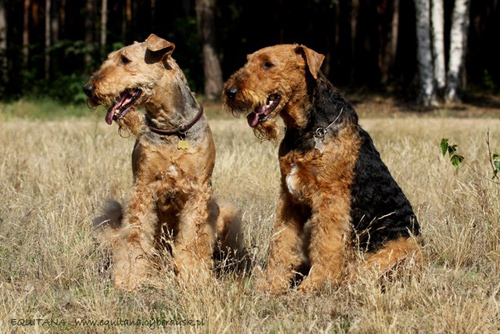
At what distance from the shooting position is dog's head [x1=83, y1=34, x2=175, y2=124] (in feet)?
16.2

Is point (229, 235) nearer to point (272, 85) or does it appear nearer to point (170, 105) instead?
point (170, 105)

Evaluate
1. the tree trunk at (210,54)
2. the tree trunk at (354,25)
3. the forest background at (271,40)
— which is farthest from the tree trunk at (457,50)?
the tree trunk at (354,25)

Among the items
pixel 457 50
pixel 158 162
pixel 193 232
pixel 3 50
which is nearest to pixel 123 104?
pixel 158 162

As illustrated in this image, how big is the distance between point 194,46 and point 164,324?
72.6ft

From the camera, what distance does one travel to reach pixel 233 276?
4906 mm

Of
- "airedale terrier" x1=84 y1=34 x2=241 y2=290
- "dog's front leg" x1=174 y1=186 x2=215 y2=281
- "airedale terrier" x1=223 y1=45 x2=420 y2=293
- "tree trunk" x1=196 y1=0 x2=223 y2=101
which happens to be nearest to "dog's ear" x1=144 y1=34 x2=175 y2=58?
"airedale terrier" x1=84 y1=34 x2=241 y2=290

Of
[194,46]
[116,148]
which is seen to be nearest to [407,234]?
[116,148]

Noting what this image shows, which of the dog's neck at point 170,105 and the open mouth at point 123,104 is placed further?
the dog's neck at point 170,105

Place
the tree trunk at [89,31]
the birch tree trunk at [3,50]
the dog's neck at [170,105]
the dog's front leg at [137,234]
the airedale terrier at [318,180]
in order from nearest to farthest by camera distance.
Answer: the airedale terrier at [318,180] < the dog's front leg at [137,234] < the dog's neck at [170,105] < the tree trunk at [89,31] < the birch tree trunk at [3,50]

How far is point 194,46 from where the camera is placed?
25344 mm

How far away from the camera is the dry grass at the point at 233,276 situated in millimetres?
3895

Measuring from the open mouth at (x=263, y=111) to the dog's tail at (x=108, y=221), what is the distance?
4.94ft

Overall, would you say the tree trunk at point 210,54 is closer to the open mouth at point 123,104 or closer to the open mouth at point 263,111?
the open mouth at point 123,104

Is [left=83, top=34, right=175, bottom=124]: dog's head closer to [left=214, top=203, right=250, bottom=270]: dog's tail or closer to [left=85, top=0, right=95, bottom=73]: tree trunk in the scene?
[left=214, top=203, right=250, bottom=270]: dog's tail
